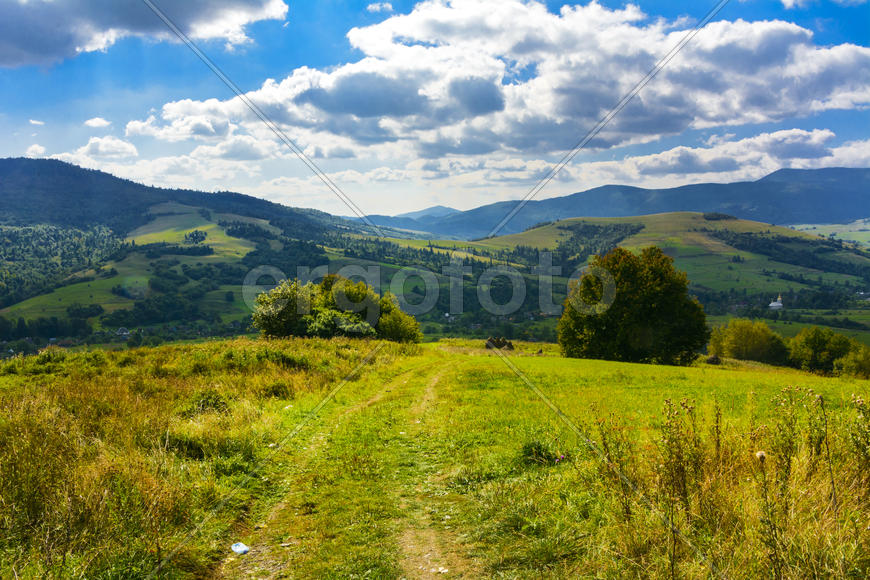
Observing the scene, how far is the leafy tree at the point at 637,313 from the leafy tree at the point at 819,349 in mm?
66072

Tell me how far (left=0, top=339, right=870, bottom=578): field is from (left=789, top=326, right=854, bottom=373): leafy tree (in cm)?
10595

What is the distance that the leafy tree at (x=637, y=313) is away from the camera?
43281 millimetres

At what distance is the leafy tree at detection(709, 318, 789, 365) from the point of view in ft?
332

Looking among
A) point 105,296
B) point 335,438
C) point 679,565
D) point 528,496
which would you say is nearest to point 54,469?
point 335,438

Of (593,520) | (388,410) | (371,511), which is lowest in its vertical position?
(388,410)

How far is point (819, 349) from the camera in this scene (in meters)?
91.9

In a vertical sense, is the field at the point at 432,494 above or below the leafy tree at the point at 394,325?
above

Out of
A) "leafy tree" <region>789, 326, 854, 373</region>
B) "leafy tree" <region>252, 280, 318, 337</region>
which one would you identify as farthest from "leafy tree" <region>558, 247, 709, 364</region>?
"leafy tree" <region>789, 326, 854, 373</region>

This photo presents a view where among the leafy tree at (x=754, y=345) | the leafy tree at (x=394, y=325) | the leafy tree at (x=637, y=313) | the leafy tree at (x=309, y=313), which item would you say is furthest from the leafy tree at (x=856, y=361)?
the leafy tree at (x=309, y=313)

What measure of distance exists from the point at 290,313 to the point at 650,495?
40630 millimetres

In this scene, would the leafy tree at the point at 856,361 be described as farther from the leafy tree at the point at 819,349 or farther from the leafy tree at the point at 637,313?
the leafy tree at the point at 637,313

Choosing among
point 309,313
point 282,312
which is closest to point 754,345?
point 309,313

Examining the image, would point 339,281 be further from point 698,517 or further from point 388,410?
point 698,517

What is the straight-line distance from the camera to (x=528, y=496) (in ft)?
24.2
